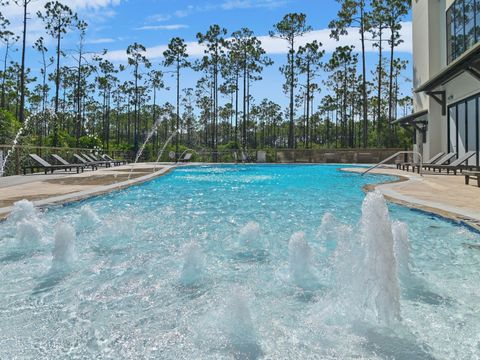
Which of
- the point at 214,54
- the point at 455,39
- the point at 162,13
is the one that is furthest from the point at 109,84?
the point at 455,39

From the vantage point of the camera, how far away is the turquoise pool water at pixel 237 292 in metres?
2.49

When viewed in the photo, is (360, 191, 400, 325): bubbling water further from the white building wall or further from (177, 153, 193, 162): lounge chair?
(177, 153, 193, 162): lounge chair

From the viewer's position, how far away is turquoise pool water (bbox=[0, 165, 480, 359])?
2488 millimetres

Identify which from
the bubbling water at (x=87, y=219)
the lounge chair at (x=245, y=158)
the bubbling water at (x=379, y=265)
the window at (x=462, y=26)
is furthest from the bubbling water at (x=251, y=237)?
the lounge chair at (x=245, y=158)

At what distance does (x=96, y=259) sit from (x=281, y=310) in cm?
245

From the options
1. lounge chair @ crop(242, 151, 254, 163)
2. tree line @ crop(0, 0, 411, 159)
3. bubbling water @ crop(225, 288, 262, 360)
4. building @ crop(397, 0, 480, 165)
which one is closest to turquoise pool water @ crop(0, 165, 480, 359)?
bubbling water @ crop(225, 288, 262, 360)

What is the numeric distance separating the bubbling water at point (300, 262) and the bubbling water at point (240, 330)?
110 cm

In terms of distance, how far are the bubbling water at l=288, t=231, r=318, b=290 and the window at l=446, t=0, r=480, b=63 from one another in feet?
44.2

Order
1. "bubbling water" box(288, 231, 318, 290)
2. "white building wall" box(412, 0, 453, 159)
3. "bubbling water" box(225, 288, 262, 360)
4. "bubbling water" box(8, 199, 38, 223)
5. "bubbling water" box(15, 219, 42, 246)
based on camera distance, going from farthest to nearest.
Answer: "white building wall" box(412, 0, 453, 159)
"bubbling water" box(8, 199, 38, 223)
"bubbling water" box(15, 219, 42, 246)
"bubbling water" box(288, 231, 318, 290)
"bubbling water" box(225, 288, 262, 360)

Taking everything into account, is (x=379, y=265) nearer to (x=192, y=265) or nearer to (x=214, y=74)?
(x=192, y=265)

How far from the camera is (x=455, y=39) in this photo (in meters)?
16.3

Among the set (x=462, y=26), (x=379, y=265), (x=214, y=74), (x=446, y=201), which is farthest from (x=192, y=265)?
(x=214, y=74)

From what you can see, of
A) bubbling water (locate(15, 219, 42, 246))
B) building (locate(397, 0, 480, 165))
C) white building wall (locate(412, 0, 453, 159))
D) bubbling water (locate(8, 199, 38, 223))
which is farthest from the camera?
white building wall (locate(412, 0, 453, 159))

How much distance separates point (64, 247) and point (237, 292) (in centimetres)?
252
